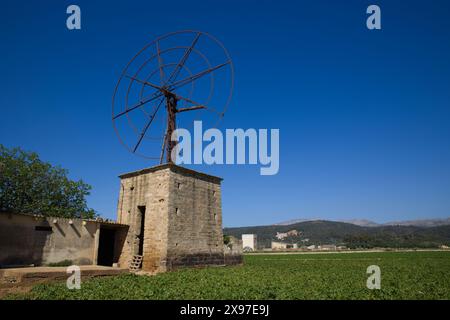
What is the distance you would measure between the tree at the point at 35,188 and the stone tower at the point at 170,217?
14618 millimetres

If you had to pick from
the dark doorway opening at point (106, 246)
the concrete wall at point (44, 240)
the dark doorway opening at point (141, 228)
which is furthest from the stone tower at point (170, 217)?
the concrete wall at point (44, 240)

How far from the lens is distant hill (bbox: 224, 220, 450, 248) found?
11076 cm

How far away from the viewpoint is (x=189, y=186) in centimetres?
2036

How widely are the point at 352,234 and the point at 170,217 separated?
14581 centimetres

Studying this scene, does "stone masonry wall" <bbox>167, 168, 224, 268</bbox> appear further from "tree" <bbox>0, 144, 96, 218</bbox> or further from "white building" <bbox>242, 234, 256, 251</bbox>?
"white building" <bbox>242, 234, 256, 251</bbox>

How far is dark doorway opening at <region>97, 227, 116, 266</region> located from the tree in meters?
13.5

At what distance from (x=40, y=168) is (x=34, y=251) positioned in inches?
738

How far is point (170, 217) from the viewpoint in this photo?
18344 mm

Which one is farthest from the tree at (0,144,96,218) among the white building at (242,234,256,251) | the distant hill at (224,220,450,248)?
the distant hill at (224,220,450,248)

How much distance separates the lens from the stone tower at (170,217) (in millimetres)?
18188

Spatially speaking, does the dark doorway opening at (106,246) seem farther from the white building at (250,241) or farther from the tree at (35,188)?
the white building at (250,241)

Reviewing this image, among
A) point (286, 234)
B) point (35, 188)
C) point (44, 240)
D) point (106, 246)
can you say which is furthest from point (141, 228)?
point (286, 234)
